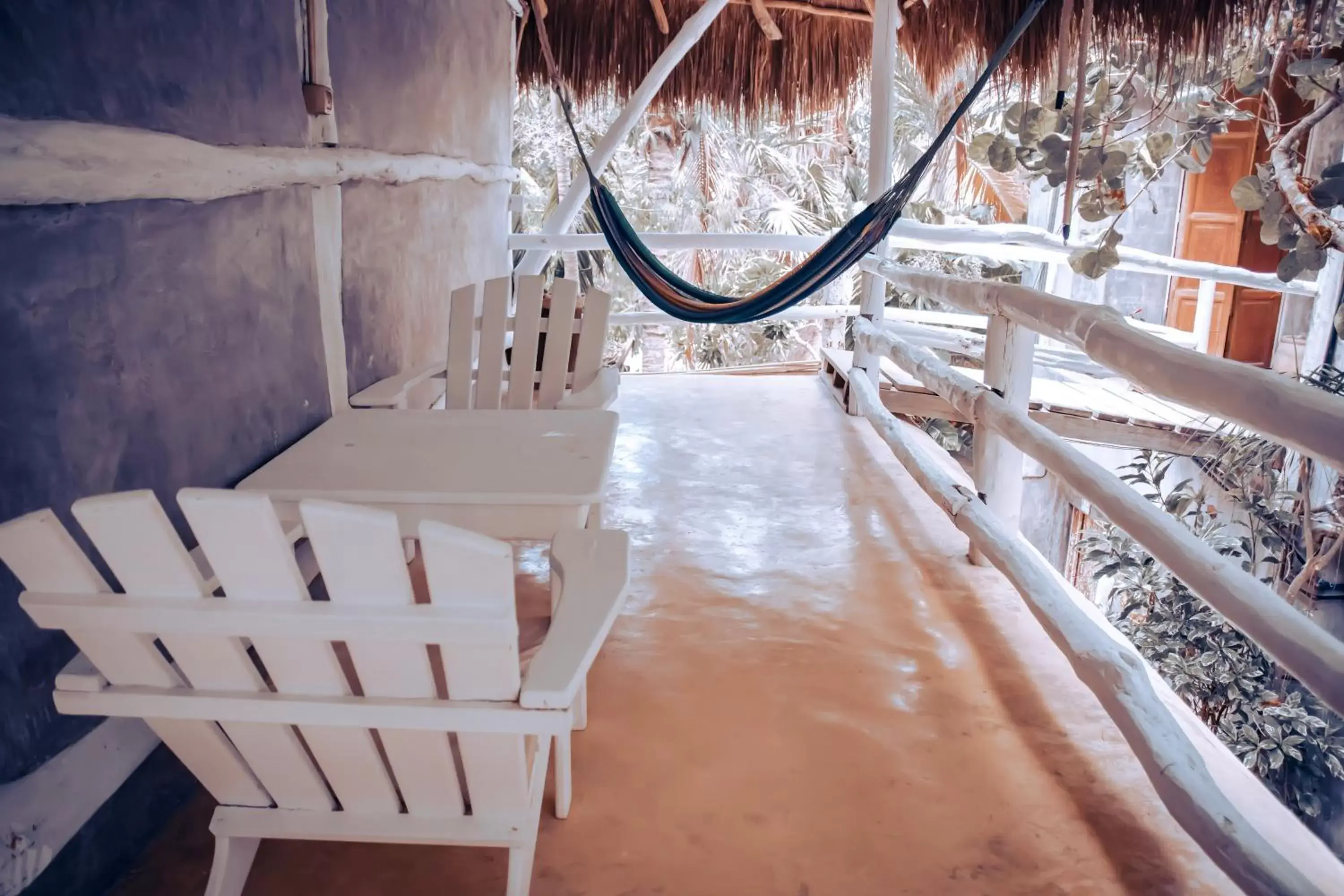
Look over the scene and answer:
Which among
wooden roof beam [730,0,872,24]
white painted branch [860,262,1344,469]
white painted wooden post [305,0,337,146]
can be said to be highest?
wooden roof beam [730,0,872,24]

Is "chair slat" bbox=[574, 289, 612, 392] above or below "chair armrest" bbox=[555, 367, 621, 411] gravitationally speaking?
above

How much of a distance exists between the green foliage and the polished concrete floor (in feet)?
5.76

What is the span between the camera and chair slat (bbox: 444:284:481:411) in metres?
2.67

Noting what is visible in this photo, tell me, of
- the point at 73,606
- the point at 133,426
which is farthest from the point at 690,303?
the point at 73,606

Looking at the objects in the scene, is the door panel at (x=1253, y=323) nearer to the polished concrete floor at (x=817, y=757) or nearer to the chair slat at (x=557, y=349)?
the polished concrete floor at (x=817, y=757)

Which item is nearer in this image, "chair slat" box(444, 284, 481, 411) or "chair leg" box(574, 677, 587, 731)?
"chair leg" box(574, 677, 587, 731)

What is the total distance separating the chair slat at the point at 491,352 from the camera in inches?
109

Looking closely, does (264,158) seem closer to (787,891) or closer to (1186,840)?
(787,891)

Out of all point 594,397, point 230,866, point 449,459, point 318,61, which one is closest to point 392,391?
point 594,397

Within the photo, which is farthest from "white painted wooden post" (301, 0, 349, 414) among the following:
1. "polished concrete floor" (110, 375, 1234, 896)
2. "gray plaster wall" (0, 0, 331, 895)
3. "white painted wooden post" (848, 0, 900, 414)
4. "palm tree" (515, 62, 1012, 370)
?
"palm tree" (515, 62, 1012, 370)

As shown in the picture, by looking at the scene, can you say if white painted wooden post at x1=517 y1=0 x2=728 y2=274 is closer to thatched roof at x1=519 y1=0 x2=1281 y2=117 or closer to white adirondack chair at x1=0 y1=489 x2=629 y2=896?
thatched roof at x1=519 y1=0 x2=1281 y2=117

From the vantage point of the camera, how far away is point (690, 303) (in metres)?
3.56

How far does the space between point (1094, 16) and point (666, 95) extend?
7.28 feet

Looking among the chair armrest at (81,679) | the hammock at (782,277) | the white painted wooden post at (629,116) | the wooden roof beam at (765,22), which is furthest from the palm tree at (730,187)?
the chair armrest at (81,679)
